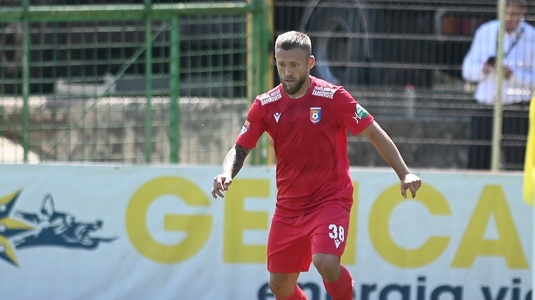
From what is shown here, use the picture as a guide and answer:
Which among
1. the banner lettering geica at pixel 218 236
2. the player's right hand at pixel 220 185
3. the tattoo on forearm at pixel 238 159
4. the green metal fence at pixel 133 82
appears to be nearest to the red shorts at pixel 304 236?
the tattoo on forearm at pixel 238 159

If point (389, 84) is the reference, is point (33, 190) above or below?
below

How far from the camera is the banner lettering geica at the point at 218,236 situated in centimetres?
879

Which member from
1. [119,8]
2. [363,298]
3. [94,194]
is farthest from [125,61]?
[363,298]

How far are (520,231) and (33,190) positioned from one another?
3.86 metres

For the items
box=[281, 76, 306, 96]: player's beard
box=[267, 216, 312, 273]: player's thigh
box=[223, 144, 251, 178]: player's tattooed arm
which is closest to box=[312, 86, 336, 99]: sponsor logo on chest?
box=[281, 76, 306, 96]: player's beard

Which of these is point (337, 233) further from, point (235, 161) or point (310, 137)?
point (235, 161)

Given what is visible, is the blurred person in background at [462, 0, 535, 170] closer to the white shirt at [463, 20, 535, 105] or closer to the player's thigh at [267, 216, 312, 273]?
the white shirt at [463, 20, 535, 105]

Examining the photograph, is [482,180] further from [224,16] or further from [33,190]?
[33,190]

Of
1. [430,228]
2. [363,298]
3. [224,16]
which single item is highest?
[224,16]

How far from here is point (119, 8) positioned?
10289 mm

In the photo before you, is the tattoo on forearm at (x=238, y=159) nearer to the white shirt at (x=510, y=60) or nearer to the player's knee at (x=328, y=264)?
the player's knee at (x=328, y=264)

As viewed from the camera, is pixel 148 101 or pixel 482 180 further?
pixel 148 101

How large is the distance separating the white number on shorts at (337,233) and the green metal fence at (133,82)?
3.27 meters

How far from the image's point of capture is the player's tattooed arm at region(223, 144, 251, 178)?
7.11 meters
